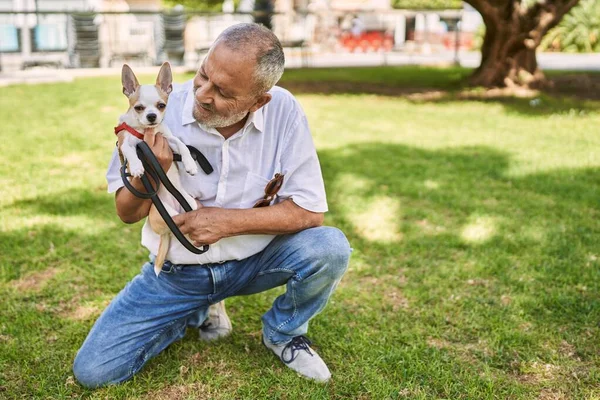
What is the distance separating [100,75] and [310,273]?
42.0ft

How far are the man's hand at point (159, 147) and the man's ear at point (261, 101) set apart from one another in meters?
0.36

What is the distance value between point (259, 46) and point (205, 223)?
2.31 ft

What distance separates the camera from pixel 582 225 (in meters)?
4.59

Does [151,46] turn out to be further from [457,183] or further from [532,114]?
[457,183]

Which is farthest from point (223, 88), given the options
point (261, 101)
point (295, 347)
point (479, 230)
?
point (479, 230)

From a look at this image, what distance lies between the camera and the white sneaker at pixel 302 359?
2770 millimetres

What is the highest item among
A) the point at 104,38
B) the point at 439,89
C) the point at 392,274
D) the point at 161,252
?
the point at 104,38

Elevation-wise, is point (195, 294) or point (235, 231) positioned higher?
point (235, 231)

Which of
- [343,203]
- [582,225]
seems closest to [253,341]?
[343,203]

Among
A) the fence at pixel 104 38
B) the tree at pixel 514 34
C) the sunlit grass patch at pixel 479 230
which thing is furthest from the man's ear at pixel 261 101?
the fence at pixel 104 38

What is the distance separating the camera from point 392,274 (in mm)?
3920

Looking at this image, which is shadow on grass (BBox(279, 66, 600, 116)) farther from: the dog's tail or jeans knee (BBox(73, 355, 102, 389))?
jeans knee (BBox(73, 355, 102, 389))

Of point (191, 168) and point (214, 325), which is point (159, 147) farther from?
point (214, 325)

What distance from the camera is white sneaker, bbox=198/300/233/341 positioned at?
120 inches
